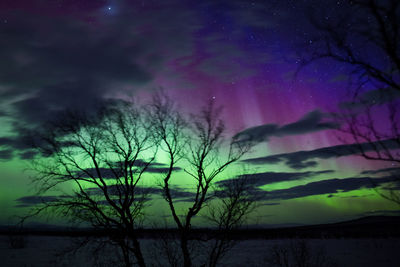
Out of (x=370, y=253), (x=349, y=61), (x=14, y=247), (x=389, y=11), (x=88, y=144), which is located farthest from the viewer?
(x=14, y=247)

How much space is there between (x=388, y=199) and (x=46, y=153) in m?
12.5

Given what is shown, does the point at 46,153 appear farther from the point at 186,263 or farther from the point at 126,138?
the point at 186,263

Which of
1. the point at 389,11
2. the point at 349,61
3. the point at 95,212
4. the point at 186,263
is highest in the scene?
the point at 389,11

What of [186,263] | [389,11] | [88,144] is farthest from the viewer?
[88,144]

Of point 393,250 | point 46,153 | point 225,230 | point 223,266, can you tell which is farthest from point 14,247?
point 393,250

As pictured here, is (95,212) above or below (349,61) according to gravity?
below

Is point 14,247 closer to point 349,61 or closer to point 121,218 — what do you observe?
point 121,218

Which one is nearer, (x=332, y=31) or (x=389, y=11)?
(x=389, y=11)

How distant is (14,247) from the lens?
179 ft

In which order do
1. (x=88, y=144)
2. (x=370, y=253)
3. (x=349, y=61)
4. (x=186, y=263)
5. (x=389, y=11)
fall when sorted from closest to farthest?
(x=389, y=11) < (x=349, y=61) < (x=186, y=263) < (x=88, y=144) < (x=370, y=253)

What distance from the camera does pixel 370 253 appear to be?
39.8 m

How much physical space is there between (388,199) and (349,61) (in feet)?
8.58

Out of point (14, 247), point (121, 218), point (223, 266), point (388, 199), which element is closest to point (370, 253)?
point (223, 266)

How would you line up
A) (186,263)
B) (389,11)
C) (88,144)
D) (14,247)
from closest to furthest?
(389,11)
(186,263)
(88,144)
(14,247)
